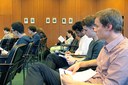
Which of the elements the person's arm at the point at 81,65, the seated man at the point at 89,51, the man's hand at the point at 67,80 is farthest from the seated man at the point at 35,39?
the man's hand at the point at 67,80

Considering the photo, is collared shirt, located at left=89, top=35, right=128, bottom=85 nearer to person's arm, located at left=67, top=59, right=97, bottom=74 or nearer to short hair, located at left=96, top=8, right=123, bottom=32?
short hair, located at left=96, top=8, right=123, bottom=32

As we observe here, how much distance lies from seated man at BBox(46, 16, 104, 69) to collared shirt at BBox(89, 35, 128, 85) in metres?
0.85

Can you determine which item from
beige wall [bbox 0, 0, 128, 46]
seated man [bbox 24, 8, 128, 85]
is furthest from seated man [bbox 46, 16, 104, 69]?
beige wall [bbox 0, 0, 128, 46]

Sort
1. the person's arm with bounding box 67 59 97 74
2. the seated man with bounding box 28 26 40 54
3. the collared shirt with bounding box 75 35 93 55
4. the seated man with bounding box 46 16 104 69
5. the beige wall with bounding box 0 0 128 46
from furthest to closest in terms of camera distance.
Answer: the beige wall with bounding box 0 0 128 46 < the seated man with bounding box 28 26 40 54 < the collared shirt with bounding box 75 35 93 55 < the seated man with bounding box 46 16 104 69 < the person's arm with bounding box 67 59 97 74

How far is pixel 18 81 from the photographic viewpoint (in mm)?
5012

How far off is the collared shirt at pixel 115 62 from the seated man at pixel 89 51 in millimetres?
848

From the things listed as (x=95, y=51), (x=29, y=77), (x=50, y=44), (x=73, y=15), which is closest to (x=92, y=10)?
(x=73, y=15)

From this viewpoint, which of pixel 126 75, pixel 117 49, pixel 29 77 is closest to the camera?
pixel 126 75

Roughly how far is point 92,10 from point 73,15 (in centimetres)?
87

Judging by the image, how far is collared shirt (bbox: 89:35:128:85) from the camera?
5.59ft

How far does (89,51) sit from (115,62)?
1.22 meters

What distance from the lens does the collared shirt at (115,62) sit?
67.0 inches

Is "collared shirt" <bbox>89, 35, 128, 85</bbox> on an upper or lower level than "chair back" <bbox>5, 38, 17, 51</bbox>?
upper

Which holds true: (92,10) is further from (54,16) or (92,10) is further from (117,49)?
(117,49)
